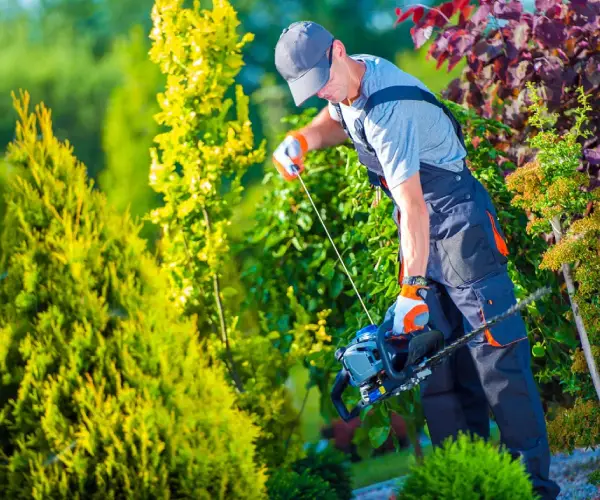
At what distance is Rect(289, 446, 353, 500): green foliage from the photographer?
13.7 ft

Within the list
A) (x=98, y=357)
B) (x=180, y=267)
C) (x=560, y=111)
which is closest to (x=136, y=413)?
(x=98, y=357)

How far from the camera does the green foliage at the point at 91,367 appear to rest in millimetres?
2988

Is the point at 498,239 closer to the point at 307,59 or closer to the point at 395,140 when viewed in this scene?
the point at 395,140

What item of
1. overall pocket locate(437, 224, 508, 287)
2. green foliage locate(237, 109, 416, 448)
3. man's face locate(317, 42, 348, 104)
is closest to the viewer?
man's face locate(317, 42, 348, 104)

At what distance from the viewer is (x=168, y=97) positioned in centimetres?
472

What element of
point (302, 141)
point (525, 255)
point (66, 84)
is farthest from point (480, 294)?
point (66, 84)

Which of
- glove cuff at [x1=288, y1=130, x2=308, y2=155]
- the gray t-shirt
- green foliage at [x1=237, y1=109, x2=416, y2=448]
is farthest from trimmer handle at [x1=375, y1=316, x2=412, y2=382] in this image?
green foliage at [x1=237, y1=109, x2=416, y2=448]

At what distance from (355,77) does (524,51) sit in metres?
1.50

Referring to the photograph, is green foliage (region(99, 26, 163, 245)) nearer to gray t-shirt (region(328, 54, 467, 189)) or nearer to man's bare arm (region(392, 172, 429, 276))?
gray t-shirt (region(328, 54, 467, 189))

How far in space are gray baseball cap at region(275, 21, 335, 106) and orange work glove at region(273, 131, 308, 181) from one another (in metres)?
0.61

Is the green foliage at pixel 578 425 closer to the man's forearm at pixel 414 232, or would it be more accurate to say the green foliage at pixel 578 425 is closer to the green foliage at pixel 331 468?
the green foliage at pixel 331 468

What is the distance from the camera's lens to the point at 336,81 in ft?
11.0

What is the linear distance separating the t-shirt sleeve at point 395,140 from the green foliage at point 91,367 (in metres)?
0.89

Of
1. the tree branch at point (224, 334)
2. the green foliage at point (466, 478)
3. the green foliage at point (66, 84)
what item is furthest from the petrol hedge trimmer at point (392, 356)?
the green foliage at point (66, 84)
